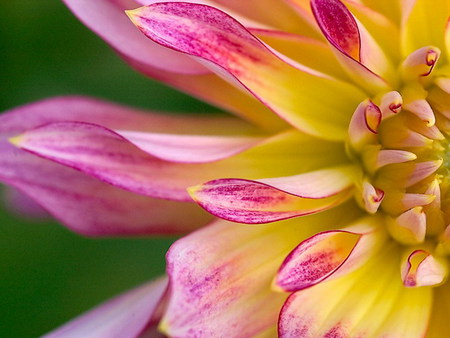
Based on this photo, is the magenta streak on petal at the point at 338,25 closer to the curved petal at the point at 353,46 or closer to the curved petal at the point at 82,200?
the curved petal at the point at 353,46

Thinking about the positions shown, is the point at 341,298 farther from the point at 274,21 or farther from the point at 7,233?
the point at 7,233

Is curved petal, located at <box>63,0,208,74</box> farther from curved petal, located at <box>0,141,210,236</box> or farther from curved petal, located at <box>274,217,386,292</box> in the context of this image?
curved petal, located at <box>274,217,386,292</box>

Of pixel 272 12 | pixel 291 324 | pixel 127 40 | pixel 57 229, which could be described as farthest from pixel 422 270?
pixel 57 229

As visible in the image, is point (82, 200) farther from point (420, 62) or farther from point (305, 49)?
point (420, 62)

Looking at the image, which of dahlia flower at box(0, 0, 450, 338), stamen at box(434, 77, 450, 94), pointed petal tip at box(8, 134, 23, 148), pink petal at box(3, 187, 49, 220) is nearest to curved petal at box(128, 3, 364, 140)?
dahlia flower at box(0, 0, 450, 338)

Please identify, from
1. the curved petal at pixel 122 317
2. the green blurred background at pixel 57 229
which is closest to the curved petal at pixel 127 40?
the curved petal at pixel 122 317

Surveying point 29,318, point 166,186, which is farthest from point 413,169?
point 29,318
